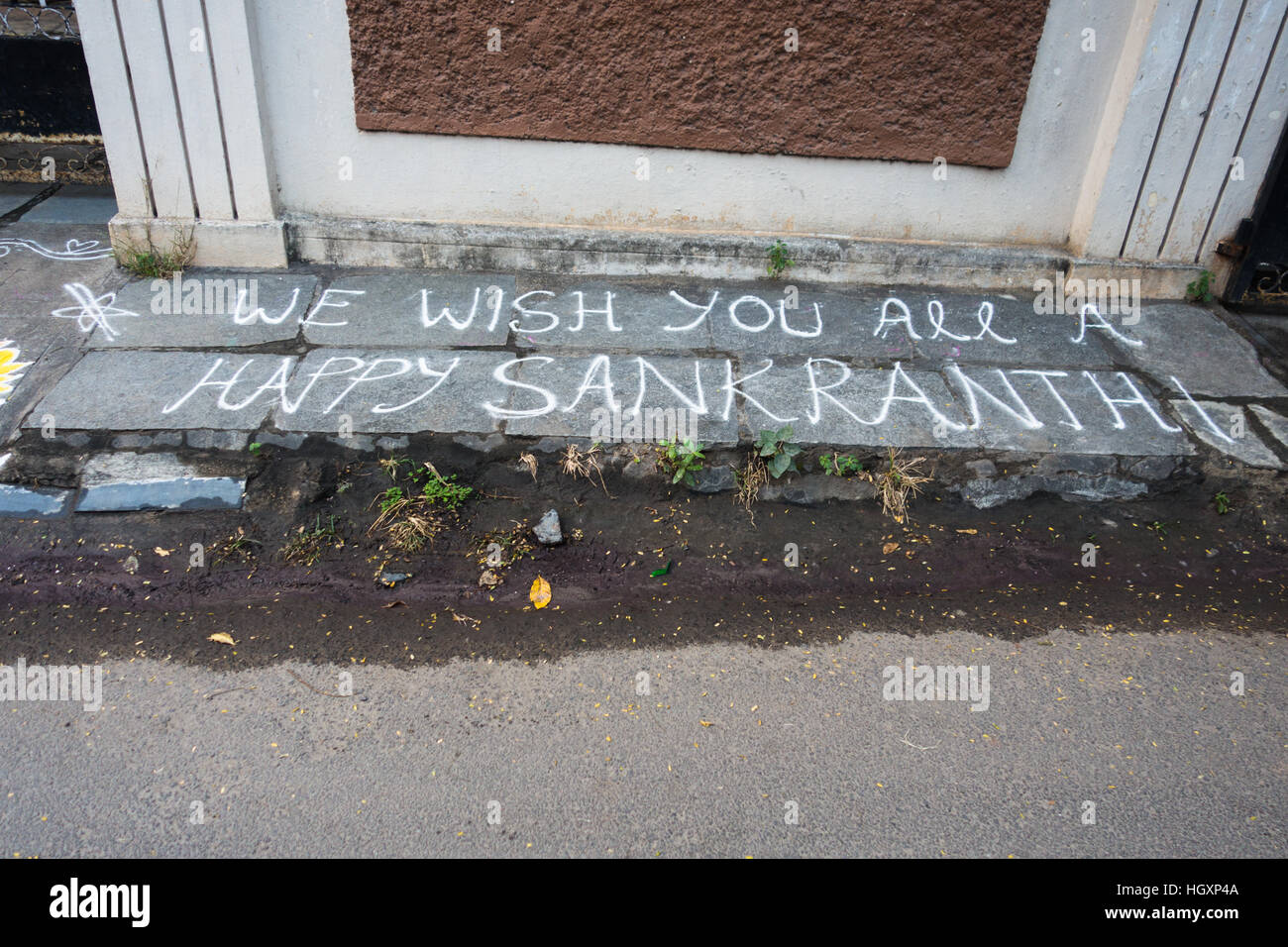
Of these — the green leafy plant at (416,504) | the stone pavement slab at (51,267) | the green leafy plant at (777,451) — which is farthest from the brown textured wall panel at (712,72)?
the green leafy plant at (416,504)

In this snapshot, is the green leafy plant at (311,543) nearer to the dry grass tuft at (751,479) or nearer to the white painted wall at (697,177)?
the dry grass tuft at (751,479)

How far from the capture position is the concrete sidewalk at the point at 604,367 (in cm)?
396

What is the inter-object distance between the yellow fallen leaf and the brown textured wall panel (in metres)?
3.03

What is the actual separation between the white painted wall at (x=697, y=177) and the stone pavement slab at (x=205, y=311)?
0.63 metres

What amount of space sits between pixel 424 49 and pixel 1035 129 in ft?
12.3

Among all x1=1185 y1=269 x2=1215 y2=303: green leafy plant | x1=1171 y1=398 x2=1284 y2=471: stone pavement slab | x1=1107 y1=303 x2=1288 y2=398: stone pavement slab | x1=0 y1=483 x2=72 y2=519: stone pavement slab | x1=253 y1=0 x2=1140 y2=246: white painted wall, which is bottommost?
x1=0 y1=483 x2=72 y2=519: stone pavement slab

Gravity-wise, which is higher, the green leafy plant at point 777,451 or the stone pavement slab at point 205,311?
the green leafy plant at point 777,451

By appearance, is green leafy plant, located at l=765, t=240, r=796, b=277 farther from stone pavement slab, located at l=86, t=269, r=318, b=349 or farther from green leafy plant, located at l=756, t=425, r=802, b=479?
stone pavement slab, located at l=86, t=269, r=318, b=349

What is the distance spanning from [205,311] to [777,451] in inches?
133

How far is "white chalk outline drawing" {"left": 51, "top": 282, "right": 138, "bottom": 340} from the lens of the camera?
457 centimetres

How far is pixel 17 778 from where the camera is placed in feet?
8.22

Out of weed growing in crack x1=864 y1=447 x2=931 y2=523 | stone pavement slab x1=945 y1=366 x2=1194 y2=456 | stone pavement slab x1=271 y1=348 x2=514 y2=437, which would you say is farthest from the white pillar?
stone pavement slab x1=945 y1=366 x2=1194 y2=456

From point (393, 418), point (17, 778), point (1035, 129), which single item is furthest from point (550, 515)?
point (1035, 129)

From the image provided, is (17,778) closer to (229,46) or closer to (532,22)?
(229,46)
